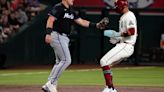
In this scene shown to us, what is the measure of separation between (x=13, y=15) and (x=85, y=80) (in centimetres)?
581

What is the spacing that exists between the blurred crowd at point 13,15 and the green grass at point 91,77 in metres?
2.06

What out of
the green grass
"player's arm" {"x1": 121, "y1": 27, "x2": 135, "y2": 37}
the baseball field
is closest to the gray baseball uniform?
"player's arm" {"x1": 121, "y1": 27, "x2": 135, "y2": 37}

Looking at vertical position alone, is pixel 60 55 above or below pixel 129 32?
below

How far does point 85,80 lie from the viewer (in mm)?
14680

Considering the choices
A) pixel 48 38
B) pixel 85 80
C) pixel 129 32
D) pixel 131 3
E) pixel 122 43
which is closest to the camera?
pixel 48 38

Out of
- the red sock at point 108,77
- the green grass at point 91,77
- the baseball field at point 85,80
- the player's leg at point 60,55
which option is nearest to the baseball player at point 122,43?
the red sock at point 108,77

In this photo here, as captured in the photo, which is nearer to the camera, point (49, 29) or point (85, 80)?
point (49, 29)

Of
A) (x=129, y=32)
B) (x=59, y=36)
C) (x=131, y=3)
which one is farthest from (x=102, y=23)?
(x=131, y=3)

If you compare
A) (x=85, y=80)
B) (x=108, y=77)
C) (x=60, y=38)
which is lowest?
(x=85, y=80)

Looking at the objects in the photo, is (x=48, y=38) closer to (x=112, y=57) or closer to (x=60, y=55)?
(x=60, y=55)

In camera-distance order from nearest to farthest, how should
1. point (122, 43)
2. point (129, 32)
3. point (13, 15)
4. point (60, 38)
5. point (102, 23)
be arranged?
1. point (129, 32)
2. point (60, 38)
3. point (122, 43)
4. point (102, 23)
5. point (13, 15)

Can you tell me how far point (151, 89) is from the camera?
12164 mm

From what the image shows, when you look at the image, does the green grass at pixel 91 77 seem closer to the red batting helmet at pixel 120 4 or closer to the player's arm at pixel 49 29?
the red batting helmet at pixel 120 4

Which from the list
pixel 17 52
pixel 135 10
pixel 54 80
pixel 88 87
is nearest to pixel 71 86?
pixel 88 87
